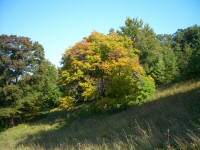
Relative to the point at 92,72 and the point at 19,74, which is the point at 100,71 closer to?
the point at 92,72

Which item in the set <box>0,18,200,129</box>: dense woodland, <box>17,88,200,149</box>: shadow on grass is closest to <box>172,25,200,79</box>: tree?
<box>0,18,200,129</box>: dense woodland

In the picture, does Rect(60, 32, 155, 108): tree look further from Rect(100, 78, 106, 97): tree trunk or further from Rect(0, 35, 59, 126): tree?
Rect(0, 35, 59, 126): tree

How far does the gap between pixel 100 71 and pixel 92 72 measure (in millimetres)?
997

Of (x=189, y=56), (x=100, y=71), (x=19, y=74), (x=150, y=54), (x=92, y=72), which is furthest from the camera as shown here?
(x=189, y=56)

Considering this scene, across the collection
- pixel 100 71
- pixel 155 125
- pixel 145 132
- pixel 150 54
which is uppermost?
pixel 150 54

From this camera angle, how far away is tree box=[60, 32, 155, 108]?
17.3 meters

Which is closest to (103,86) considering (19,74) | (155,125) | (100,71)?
(100,71)

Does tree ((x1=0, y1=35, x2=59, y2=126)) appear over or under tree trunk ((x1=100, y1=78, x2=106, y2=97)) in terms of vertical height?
over

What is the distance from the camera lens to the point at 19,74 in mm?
25016

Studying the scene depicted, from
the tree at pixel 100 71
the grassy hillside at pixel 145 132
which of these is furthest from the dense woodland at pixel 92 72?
the grassy hillside at pixel 145 132

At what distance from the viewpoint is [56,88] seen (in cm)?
3931

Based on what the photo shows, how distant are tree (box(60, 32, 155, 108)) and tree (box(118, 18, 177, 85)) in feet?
38.0

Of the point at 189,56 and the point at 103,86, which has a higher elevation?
the point at 189,56

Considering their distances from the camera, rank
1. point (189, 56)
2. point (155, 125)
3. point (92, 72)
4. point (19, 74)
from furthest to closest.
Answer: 1. point (189, 56)
2. point (19, 74)
3. point (92, 72)
4. point (155, 125)
